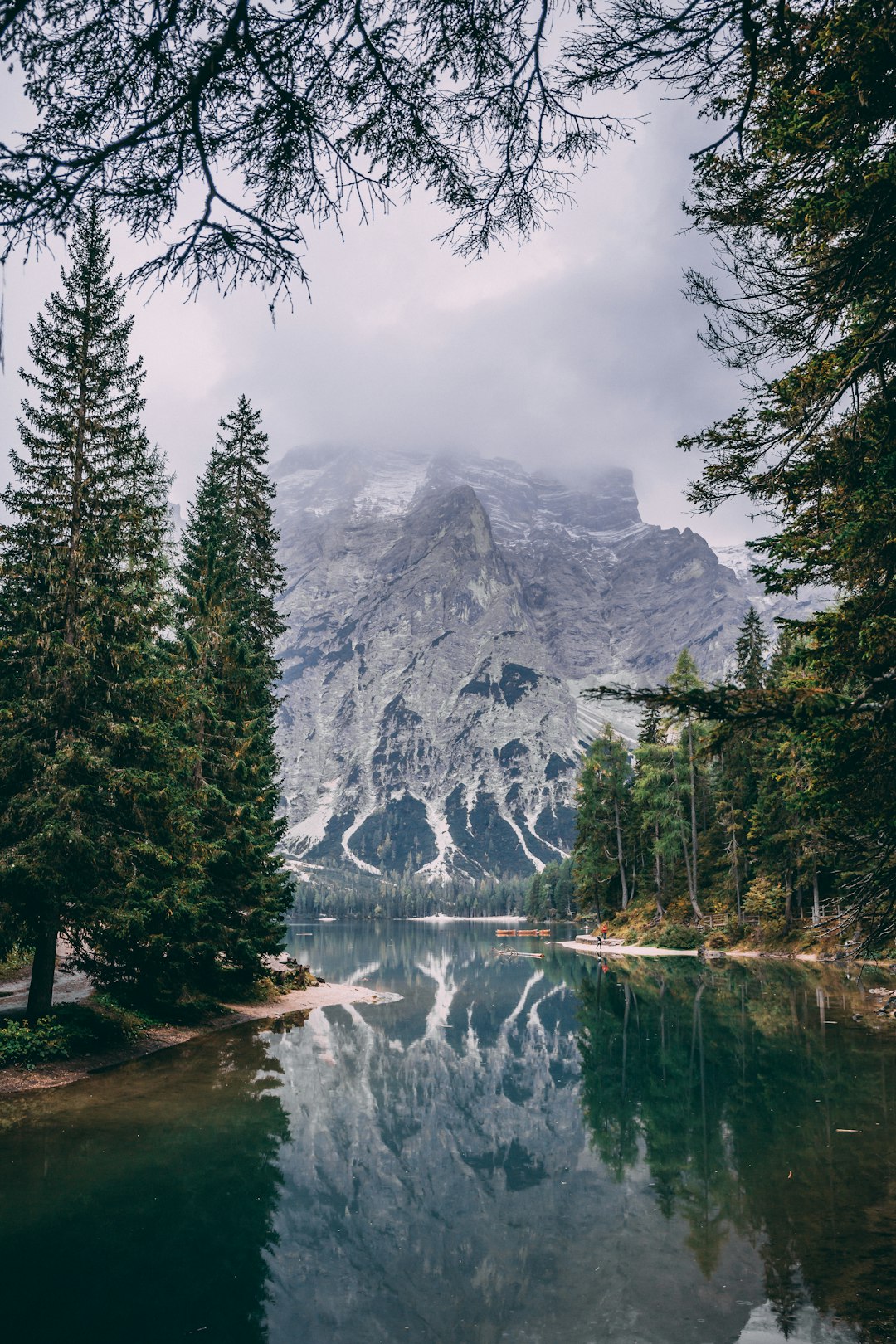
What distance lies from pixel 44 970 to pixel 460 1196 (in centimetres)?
1054

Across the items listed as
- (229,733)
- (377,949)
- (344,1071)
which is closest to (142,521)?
(229,733)

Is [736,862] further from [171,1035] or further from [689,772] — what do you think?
[171,1035]

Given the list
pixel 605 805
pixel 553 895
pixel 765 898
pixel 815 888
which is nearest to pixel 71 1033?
pixel 765 898

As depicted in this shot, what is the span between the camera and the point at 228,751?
2397cm

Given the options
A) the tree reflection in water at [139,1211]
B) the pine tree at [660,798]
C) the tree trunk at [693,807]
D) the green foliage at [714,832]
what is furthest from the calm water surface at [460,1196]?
the pine tree at [660,798]

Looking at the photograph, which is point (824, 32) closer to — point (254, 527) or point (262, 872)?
point (262, 872)

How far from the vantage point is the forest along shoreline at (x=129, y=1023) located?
46.8 ft

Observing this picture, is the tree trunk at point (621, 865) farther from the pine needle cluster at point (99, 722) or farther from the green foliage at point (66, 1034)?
the green foliage at point (66, 1034)

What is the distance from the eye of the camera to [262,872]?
80.8 ft

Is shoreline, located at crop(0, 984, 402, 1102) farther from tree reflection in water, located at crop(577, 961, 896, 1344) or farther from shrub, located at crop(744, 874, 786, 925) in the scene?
shrub, located at crop(744, 874, 786, 925)

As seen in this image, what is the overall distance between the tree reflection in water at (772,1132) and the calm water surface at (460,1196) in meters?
0.05

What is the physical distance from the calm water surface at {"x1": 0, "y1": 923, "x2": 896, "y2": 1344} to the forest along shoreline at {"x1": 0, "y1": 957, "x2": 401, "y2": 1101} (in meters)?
0.78

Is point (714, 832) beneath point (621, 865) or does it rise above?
above

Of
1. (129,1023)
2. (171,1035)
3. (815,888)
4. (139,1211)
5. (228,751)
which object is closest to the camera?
(139,1211)
